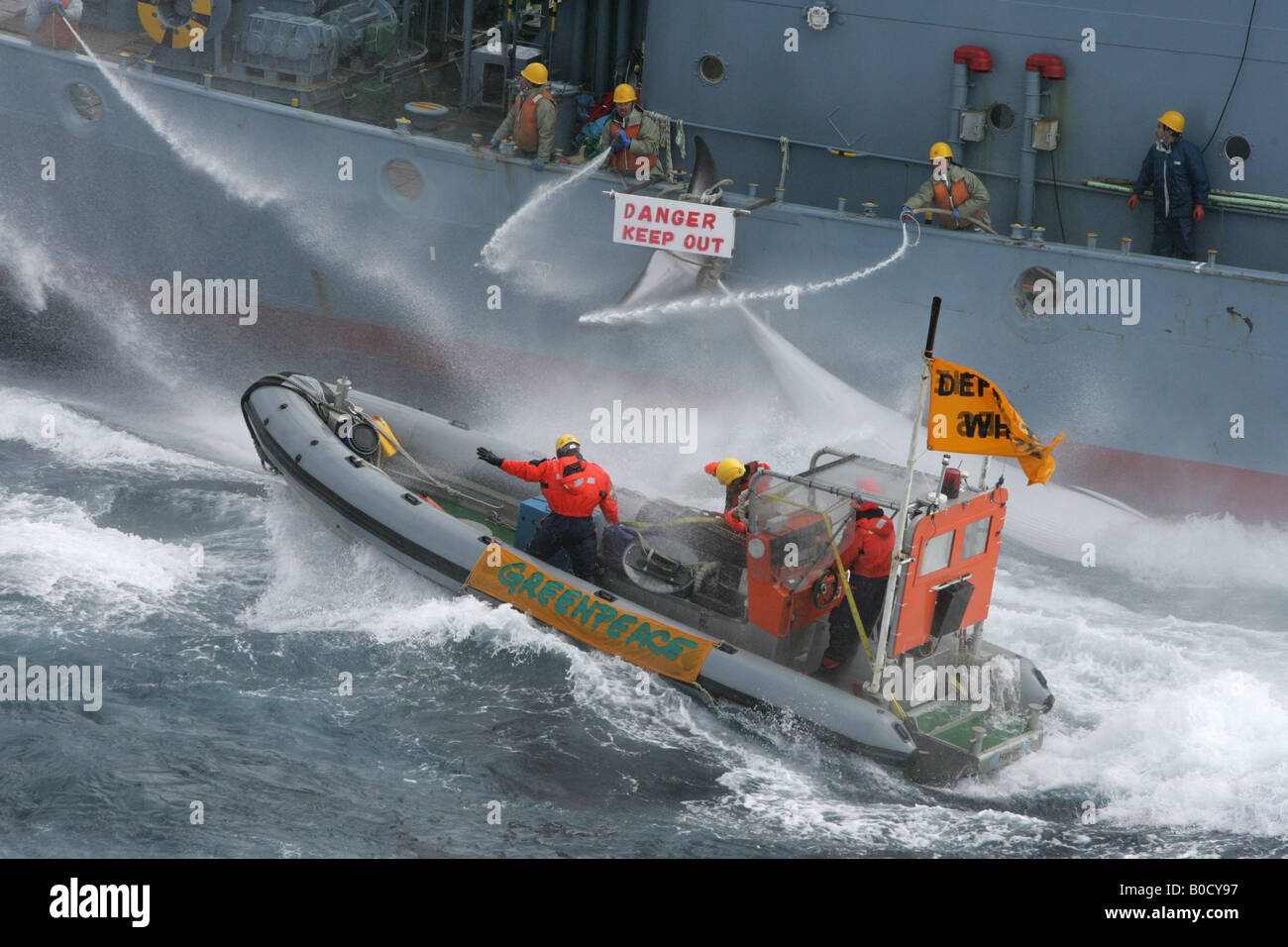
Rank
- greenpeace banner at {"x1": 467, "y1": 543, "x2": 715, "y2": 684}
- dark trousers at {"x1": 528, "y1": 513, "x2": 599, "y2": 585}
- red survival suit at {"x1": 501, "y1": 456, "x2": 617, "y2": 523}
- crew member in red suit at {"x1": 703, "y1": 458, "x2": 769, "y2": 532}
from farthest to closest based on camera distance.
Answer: dark trousers at {"x1": 528, "y1": 513, "x2": 599, "y2": 585}, red survival suit at {"x1": 501, "y1": 456, "x2": 617, "y2": 523}, crew member in red suit at {"x1": 703, "y1": 458, "x2": 769, "y2": 532}, greenpeace banner at {"x1": 467, "y1": 543, "x2": 715, "y2": 684}

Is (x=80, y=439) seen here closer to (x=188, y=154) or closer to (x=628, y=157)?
(x=188, y=154)

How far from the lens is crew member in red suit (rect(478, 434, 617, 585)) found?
10.2 metres

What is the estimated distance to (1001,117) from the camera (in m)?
12.6

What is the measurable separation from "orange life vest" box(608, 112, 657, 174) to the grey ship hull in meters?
0.17

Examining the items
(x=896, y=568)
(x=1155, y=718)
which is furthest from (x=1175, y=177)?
(x=896, y=568)

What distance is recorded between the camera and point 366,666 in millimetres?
10156

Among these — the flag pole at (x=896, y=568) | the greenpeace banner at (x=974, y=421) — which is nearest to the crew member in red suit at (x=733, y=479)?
the flag pole at (x=896, y=568)

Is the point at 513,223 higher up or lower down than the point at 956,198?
lower down

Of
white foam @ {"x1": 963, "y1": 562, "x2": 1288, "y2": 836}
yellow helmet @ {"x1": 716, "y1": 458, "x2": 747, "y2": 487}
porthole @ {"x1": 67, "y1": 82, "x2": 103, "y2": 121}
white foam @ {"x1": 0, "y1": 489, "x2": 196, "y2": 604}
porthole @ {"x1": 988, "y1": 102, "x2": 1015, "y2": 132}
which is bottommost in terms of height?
white foam @ {"x1": 963, "y1": 562, "x2": 1288, "y2": 836}

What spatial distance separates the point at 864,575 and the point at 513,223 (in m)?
5.71

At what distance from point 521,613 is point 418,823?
204 centimetres

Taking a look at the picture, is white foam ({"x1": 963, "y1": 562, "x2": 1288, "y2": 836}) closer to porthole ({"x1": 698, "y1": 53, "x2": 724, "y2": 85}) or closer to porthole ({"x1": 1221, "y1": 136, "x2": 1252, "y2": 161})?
porthole ({"x1": 1221, "y1": 136, "x2": 1252, "y2": 161})

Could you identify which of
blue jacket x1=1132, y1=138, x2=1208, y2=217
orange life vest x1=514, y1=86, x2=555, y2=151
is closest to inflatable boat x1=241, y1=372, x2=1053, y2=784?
orange life vest x1=514, y1=86, x2=555, y2=151

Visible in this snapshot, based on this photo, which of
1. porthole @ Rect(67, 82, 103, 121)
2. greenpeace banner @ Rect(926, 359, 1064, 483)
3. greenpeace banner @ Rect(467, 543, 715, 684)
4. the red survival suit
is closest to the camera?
greenpeace banner @ Rect(926, 359, 1064, 483)
